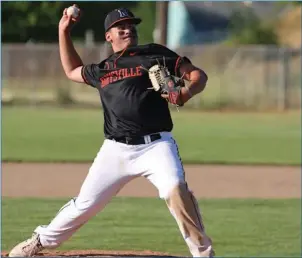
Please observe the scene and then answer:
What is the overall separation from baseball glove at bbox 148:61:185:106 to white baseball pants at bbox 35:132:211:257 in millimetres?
385

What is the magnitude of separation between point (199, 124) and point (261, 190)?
13015 millimetres

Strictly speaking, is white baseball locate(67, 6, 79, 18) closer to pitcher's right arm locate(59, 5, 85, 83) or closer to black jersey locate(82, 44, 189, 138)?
pitcher's right arm locate(59, 5, 85, 83)

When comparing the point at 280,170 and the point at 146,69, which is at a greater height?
the point at 146,69

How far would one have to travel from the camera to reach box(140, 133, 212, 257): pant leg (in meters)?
6.11

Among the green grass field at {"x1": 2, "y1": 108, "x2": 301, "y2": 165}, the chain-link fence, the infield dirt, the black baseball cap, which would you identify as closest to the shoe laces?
the black baseball cap

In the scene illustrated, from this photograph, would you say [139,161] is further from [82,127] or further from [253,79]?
[253,79]

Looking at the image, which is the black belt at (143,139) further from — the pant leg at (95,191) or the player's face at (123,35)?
the player's face at (123,35)

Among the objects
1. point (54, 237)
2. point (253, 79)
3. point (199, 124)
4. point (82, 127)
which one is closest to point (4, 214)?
point (54, 237)

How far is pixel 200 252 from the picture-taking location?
6203mm

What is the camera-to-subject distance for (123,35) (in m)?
6.46

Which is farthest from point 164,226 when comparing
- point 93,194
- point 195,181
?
Answer: point 195,181

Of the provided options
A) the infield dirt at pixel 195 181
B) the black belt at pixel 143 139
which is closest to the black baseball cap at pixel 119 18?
the black belt at pixel 143 139

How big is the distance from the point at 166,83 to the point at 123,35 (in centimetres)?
64

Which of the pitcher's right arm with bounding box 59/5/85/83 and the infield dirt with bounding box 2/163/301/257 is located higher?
the pitcher's right arm with bounding box 59/5/85/83
